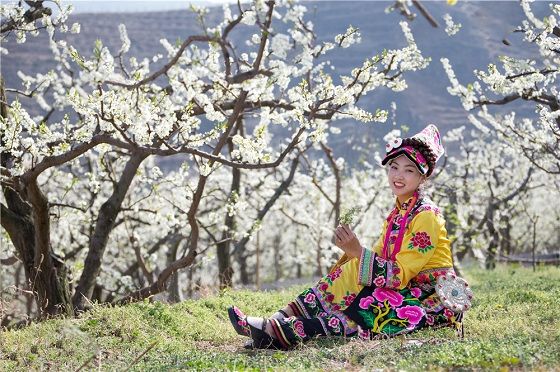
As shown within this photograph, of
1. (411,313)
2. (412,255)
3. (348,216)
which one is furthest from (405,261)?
(348,216)

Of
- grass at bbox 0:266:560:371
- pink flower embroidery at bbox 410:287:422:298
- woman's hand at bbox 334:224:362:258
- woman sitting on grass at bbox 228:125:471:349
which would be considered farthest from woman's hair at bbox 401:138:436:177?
grass at bbox 0:266:560:371

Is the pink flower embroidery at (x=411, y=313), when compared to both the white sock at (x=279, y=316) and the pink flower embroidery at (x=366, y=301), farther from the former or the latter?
the white sock at (x=279, y=316)

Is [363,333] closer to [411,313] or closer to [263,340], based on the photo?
[411,313]

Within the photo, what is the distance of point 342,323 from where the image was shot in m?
5.23

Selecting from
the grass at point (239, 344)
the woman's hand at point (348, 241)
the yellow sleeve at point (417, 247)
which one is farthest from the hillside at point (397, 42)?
the woman's hand at point (348, 241)

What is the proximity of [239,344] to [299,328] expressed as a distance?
91 centimetres

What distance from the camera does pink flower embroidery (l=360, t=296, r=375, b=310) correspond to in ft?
16.8

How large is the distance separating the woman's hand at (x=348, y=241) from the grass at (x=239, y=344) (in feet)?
2.17

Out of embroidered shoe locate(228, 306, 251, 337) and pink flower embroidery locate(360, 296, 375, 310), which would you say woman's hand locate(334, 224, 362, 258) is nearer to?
pink flower embroidery locate(360, 296, 375, 310)

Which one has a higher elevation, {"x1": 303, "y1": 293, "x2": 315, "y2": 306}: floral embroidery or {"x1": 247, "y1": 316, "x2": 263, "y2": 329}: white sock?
{"x1": 303, "y1": 293, "x2": 315, "y2": 306}: floral embroidery

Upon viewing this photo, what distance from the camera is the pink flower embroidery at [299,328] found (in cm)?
516

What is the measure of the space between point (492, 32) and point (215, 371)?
104m

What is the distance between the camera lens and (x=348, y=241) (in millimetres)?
5051

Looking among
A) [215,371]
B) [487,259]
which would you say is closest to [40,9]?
[215,371]
